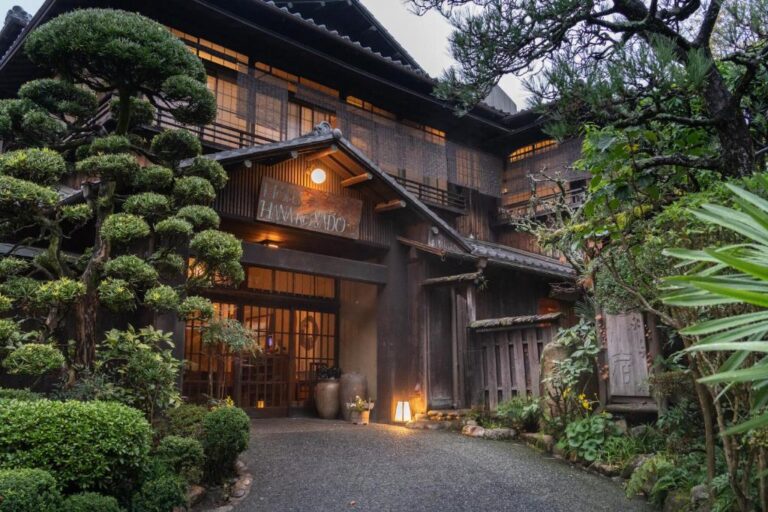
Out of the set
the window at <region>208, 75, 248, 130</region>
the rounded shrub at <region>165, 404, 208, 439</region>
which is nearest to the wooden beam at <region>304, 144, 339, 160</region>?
the window at <region>208, 75, 248, 130</region>

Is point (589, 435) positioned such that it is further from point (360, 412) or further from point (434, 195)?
point (434, 195)

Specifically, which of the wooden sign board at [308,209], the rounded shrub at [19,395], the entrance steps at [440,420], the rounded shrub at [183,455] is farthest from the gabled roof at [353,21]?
the rounded shrub at [183,455]

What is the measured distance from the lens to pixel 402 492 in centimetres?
661

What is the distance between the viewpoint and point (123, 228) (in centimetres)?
698

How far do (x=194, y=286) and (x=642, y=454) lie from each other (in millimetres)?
6262

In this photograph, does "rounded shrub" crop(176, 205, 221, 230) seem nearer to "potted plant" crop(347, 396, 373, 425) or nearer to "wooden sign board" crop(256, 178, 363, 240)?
"wooden sign board" crop(256, 178, 363, 240)

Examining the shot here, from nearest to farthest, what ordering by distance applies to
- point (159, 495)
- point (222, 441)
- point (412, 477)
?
point (159, 495) < point (222, 441) < point (412, 477)

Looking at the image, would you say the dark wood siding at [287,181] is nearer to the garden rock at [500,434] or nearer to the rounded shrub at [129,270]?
the rounded shrub at [129,270]

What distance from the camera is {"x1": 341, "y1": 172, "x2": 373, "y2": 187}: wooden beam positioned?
12.1m

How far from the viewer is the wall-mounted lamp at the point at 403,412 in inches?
479

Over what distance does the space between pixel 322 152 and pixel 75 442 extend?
7882 millimetres

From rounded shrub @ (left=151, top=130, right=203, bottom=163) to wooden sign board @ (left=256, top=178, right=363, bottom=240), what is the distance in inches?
100

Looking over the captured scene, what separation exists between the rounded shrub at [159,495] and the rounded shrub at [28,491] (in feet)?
3.02

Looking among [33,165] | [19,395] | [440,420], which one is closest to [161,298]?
[19,395]
